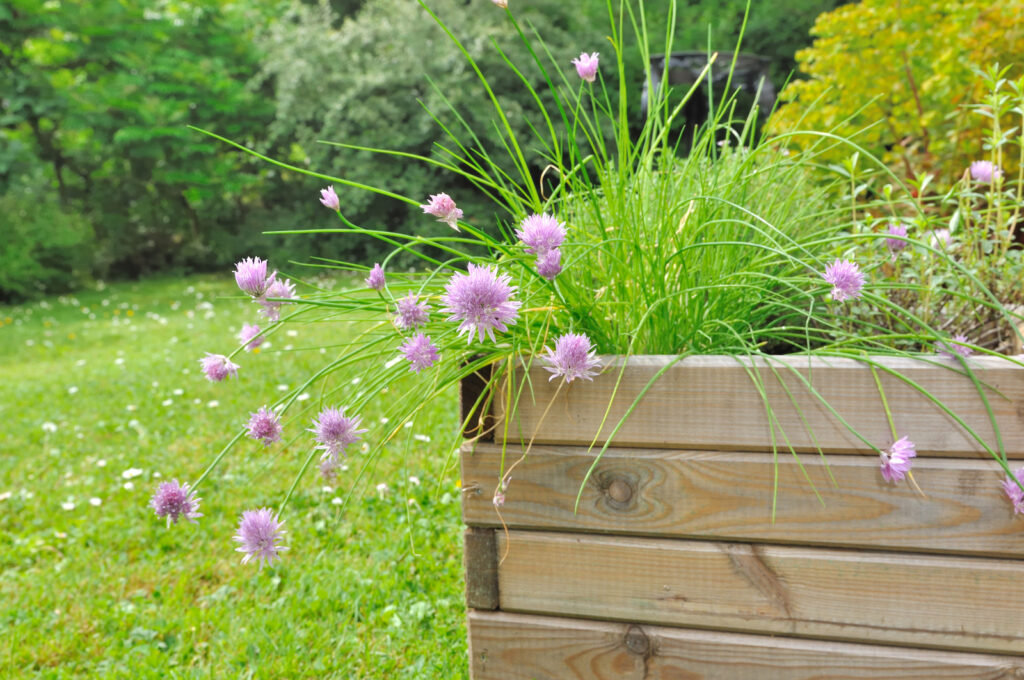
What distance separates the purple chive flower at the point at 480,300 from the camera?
31.6 inches

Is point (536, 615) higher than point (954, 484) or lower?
lower

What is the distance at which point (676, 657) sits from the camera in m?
1.10

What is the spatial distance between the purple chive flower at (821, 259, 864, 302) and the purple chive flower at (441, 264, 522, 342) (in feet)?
1.41

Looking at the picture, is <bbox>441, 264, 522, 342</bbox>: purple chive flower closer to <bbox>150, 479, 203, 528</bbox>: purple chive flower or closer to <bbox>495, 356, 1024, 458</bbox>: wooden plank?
<bbox>495, 356, 1024, 458</bbox>: wooden plank

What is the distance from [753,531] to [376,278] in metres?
0.64

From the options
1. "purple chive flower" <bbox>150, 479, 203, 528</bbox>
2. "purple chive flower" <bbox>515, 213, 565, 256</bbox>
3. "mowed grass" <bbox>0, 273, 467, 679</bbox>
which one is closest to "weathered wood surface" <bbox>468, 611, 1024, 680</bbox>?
"mowed grass" <bbox>0, 273, 467, 679</bbox>

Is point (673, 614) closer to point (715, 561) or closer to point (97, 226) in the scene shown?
point (715, 561)

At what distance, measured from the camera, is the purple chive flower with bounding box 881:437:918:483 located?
3.03 ft

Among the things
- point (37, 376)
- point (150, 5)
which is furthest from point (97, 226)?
→ point (37, 376)

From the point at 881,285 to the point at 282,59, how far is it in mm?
11411

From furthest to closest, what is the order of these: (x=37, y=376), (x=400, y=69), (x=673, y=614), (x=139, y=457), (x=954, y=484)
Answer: (x=400, y=69)
(x=37, y=376)
(x=139, y=457)
(x=673, y=614)
(x=954, y=484)

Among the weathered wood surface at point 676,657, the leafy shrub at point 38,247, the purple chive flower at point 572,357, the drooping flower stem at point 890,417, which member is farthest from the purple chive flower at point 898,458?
the leafy shrub at point 38,247

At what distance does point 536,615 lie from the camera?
116 cm

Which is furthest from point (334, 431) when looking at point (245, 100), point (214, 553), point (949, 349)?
point (245, 100)
